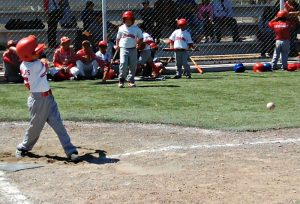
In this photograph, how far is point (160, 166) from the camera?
7.56 metres

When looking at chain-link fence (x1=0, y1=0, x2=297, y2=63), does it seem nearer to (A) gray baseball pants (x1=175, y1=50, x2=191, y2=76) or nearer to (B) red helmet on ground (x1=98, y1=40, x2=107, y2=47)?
(B) red helmet on ground (x1=98, y1=40, x2=107, y2=47)

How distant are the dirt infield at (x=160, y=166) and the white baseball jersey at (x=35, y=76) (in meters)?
0.90

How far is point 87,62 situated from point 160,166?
408 inches

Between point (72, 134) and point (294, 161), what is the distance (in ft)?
11.4

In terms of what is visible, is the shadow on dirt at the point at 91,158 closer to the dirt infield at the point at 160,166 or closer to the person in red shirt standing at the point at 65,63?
the dirt infield at the point at 160,166

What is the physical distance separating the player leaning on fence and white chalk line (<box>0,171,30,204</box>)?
8.50m

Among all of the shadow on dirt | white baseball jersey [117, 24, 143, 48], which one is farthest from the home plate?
white baseball jersey [117, 24, 143, 48]

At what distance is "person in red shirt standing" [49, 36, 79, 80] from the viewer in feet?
57.5

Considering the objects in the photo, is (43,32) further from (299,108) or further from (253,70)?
(299,108)

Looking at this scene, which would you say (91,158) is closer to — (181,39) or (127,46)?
(127,46)

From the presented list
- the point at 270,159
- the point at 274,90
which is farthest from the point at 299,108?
the point at 270,159

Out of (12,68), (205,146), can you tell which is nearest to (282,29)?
(12,68)

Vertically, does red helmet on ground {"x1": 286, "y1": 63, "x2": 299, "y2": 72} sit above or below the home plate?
below

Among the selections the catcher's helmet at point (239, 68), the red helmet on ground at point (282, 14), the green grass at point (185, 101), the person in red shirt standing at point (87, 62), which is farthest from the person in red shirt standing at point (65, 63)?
the red helmet on ground at point (282, 14)
